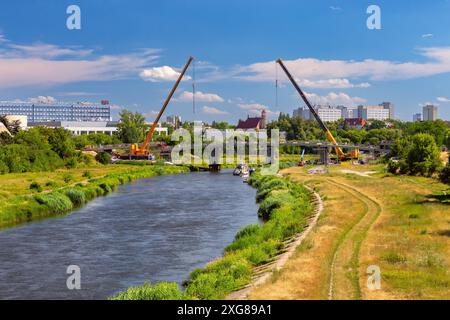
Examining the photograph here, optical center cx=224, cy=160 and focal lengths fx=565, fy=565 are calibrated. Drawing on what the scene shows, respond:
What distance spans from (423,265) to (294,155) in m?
119

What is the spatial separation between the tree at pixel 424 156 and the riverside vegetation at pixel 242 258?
72.0ft

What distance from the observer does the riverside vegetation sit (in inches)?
769

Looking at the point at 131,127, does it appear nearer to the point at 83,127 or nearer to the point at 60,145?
the point at 83,127

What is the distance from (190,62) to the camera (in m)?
126

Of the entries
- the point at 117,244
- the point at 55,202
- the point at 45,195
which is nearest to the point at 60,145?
the point at 45,195

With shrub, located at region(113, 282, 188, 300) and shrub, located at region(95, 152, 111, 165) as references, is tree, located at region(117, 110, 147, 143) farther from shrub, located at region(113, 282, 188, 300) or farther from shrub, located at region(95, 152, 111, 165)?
shrub, located at region(113, 282, 188, 300)

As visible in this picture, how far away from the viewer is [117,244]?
105 ft

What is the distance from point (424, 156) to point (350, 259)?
45.1 meters

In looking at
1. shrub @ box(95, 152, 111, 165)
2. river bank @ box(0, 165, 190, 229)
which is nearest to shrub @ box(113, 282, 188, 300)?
river bank @ box(0, 165, 190, 229)

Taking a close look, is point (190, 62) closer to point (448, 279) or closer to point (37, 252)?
point (37, 252)

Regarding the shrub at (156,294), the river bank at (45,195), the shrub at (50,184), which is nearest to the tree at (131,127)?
the river bank at (45,195)

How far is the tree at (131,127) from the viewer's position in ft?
466

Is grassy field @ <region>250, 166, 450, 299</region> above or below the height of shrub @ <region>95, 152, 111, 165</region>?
below

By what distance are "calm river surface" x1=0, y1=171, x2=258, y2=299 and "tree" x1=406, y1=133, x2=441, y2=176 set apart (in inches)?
867
